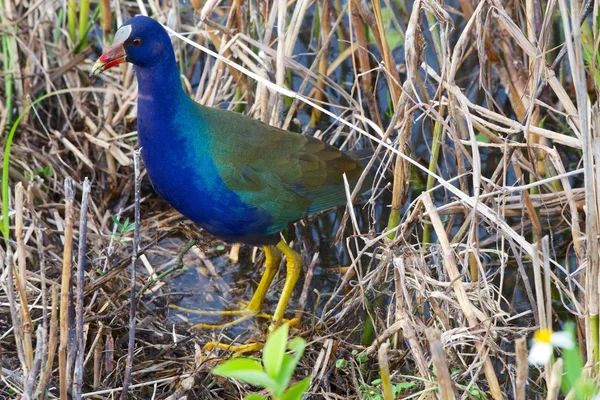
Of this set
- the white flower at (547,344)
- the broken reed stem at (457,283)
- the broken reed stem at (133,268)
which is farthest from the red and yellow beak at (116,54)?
the white flower at (547,344)


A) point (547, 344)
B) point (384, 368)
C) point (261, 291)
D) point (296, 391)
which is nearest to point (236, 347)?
point (261, 291)

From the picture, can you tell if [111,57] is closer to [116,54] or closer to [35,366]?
[116,54]

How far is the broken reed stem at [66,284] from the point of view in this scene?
65.0 inches

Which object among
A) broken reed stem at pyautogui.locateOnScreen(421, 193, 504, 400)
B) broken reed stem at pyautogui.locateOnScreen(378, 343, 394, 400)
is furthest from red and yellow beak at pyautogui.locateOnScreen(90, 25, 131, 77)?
broken reed stem at pyautogui.locateOnScreen(378, 343, 394, 400)

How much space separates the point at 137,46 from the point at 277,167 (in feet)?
1.88

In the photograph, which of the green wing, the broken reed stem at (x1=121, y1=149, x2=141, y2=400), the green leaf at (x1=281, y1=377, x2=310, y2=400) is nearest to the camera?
the green leaf at (x1=281, y1=377, x2=310, y2=400)

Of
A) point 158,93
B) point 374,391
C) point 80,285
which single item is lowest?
point 374,391

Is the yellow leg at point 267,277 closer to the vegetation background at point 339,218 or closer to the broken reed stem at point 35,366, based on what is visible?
the vegetation background at point 339,218

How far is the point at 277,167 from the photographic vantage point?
8.79 ft

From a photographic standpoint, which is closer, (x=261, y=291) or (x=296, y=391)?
(x=296, y=391)

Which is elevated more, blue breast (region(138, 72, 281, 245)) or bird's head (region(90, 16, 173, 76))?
bird's head (region(90, 16, 173, 76))

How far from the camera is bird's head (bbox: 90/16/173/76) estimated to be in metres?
2.38

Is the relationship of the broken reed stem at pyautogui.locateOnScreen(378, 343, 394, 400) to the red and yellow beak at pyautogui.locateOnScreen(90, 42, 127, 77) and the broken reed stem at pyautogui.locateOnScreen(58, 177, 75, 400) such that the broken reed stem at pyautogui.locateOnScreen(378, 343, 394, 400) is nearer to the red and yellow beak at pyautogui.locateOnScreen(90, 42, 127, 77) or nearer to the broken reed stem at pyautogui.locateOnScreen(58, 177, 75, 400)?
the broken reed stem at pyautogui.locateOnScreen(58, 177, 75, 400)

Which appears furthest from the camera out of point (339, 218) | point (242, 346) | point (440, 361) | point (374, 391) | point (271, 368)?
point (339, 218)
